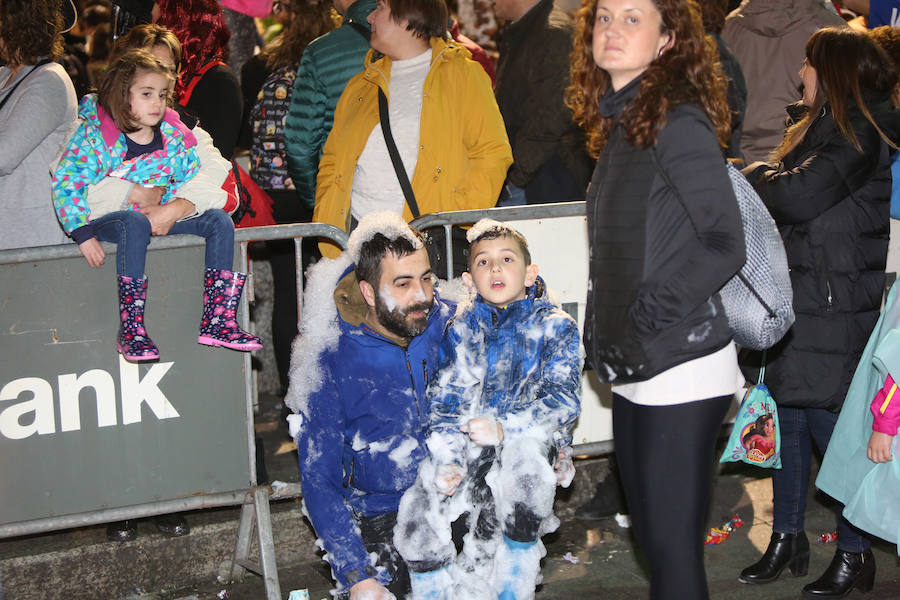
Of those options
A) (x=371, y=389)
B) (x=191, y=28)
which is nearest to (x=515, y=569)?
(x=371, y=389)

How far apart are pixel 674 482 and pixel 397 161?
2.49 meters

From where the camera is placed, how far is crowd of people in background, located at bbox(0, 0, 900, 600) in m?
3.04

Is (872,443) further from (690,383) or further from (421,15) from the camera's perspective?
(421,15)

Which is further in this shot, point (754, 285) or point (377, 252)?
point (377, 252)

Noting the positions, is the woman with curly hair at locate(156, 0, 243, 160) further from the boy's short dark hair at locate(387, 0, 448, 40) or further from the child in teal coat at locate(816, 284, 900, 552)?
the child in teal coat at locate(816, 284, 900, 552)

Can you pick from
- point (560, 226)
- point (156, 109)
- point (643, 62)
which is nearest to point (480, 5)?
point (560, 226)

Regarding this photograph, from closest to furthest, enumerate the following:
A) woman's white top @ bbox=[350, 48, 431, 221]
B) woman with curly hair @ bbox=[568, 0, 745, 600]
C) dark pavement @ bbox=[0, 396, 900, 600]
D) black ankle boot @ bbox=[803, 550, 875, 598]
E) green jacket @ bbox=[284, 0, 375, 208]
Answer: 1. woman with curly hair @ bbox=[568, 0, 745, 600]
2. black ankle boot @ bbox=[803, 550, 875, 598]
3. dark pavement @ bbox=[0, 396, 900, 600]
4. woman's white top @ bbox=[350, 48, 431, 221]
5. green jacket @ bbox=[284, 0, 375, 208]

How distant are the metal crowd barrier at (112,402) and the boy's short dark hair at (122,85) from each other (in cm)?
56

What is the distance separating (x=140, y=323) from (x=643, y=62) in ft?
7.70

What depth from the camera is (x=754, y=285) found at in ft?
10.1

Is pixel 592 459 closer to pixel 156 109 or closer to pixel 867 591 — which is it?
pixel 867 591

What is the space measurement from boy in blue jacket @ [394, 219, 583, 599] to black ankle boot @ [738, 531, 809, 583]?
142cm

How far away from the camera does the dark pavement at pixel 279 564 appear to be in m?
4.79

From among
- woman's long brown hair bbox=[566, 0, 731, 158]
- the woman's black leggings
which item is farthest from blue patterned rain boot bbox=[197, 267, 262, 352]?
woman's long brown hair bbox=[566, 0, 731, 158]
